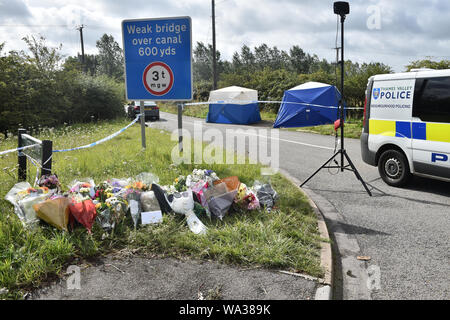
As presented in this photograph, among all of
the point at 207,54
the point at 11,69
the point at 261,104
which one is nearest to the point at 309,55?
the point at 207,54

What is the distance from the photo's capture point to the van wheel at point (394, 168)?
6.45m

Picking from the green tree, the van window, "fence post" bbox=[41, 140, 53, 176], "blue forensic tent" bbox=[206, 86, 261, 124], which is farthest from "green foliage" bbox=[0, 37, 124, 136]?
the green tree

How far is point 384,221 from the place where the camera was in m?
4.93

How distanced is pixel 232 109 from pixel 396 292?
63.5 feet

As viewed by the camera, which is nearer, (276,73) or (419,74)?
(419,74)

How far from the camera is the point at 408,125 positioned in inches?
→ 246

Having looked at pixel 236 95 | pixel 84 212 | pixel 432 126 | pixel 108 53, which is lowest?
pixel 84 212

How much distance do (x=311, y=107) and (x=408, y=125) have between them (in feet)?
40.5

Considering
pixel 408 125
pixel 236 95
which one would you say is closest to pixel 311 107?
pixel 236 95
